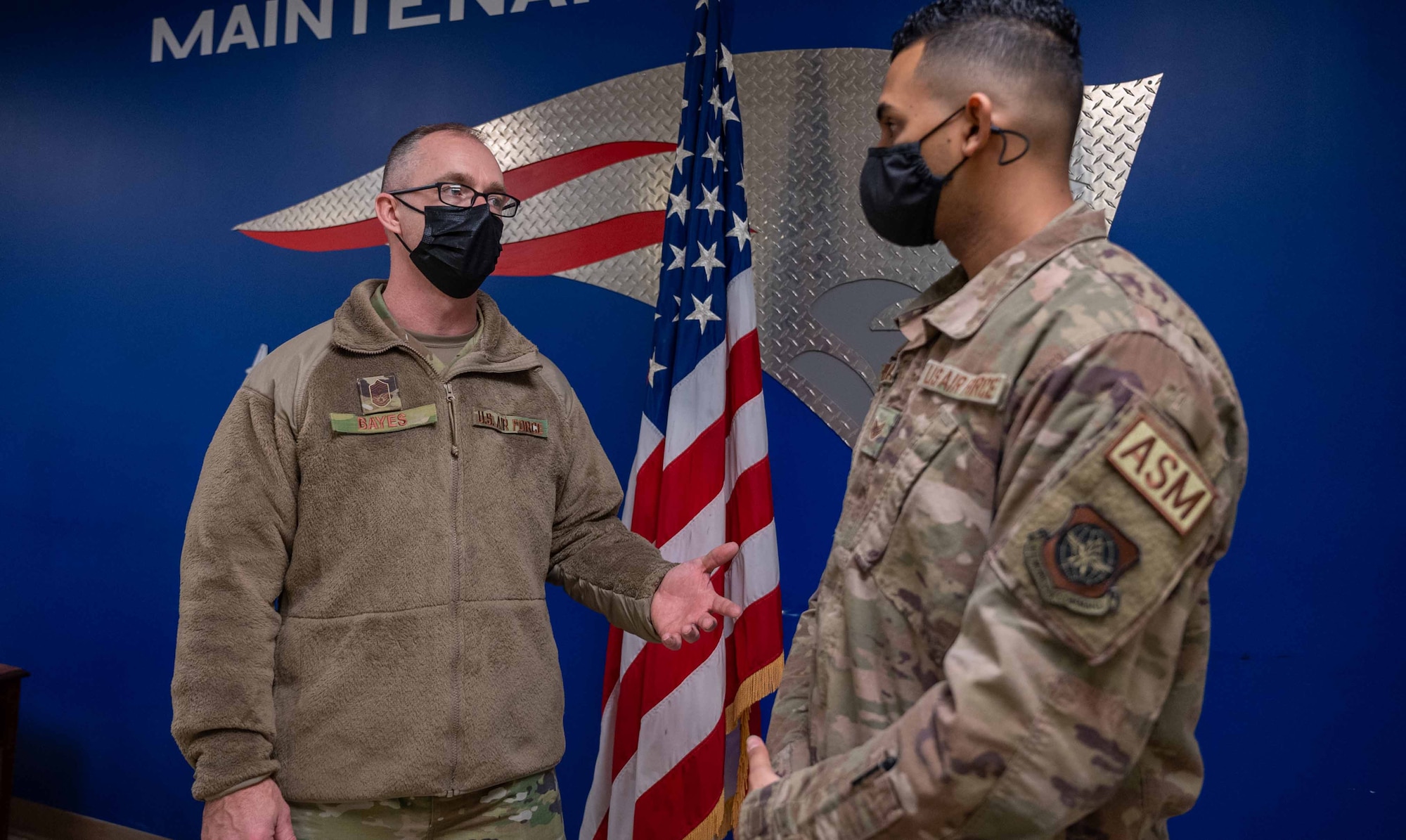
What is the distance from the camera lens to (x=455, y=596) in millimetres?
1582

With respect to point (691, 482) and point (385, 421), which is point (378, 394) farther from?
point (691, 482)

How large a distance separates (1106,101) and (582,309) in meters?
1.46

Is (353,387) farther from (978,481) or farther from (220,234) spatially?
(220,234)

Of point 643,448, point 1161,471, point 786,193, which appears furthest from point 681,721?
point 1161,471

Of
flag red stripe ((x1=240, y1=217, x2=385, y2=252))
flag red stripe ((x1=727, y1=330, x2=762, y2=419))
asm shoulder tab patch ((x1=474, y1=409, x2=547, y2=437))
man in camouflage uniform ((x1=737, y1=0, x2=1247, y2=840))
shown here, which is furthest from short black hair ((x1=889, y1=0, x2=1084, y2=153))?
flag red stripe ((x1=240, y1=217, x2=385, y2=252))

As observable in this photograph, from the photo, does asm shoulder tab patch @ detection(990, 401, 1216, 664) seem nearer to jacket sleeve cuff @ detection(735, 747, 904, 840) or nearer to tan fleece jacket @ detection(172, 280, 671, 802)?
jacket sleeve cuff @ detection(735, 747, 904, 840)

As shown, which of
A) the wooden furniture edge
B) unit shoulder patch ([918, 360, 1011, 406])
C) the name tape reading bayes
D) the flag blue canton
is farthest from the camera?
the wooden furniture edge

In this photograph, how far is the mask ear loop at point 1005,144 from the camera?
1004 mm

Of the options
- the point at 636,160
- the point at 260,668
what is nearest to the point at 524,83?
the point at 636,160

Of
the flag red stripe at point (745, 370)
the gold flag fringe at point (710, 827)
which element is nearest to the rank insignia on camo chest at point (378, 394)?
the flag red stripe at point (745, 370)

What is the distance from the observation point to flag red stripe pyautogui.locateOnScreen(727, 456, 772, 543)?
7.22ft

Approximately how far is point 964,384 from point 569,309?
1.98m

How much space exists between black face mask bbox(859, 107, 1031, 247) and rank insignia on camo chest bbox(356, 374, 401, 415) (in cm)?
87

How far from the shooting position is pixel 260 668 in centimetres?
147
